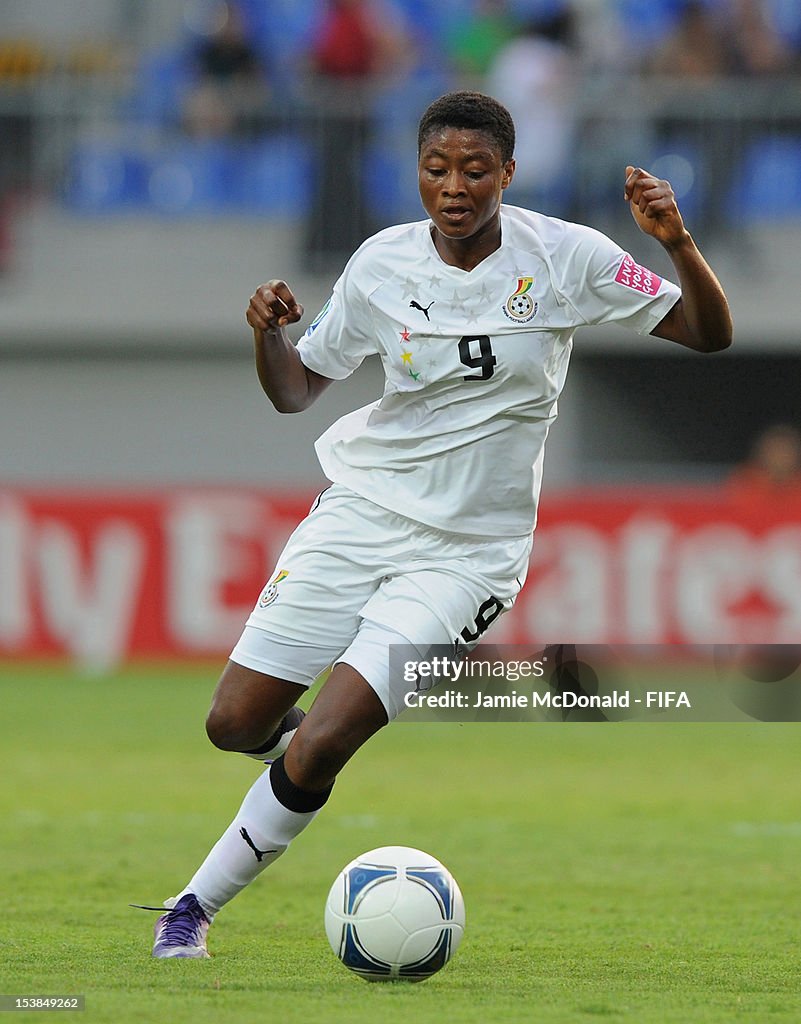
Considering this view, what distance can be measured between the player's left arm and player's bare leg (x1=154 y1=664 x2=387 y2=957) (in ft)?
4.64

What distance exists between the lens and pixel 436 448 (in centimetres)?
559

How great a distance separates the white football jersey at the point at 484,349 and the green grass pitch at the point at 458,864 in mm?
1415

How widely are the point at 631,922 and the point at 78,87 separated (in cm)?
1331

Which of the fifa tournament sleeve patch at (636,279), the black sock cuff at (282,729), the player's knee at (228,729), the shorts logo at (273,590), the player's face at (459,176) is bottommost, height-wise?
the black sock cuff at (282,729)

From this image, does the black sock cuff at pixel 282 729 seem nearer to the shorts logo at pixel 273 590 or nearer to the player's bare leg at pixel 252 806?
the player's bare leg at pixel 252 806

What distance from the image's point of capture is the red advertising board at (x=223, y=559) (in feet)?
48.7

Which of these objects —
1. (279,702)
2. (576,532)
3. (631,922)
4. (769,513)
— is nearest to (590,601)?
(576,532)

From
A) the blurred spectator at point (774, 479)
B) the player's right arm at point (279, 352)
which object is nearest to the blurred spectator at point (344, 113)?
the blurred spectator at point (774, 479)

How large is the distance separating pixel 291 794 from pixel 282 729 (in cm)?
50

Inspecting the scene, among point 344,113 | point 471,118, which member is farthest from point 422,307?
point 344,113

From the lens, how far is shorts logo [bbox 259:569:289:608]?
5.64 metres

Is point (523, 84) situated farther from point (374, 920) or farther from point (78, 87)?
point (374, 920)

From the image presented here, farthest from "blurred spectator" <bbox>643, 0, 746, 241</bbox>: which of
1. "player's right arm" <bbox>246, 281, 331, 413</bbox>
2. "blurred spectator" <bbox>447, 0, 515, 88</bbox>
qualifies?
"player's right arm" <bbox>246, 281, 331, 413</bbox>

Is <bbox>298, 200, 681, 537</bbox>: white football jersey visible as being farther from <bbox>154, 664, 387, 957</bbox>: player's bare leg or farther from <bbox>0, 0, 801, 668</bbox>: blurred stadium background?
<bbox>0, 0, 801, 668</bbox>: blurred stadium background
